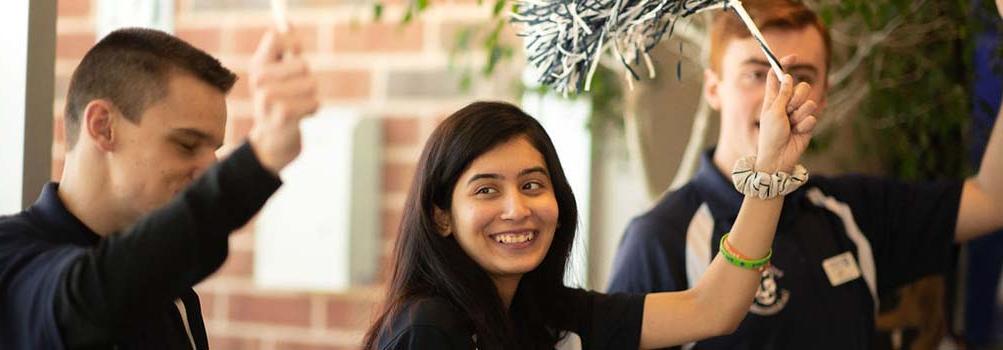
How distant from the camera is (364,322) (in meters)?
2.71

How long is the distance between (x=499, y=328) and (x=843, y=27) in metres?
1.86

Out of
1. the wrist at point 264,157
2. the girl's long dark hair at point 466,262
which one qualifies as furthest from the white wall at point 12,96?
the wrist at point 264,157

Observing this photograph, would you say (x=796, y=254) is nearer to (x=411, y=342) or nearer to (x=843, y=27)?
(x=411, y=342)

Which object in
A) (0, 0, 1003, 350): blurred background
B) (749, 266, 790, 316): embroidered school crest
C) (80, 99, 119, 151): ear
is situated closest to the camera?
(80, 99, 119, 151): ear

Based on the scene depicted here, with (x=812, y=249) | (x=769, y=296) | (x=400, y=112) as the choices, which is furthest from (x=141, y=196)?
(x=400, y=112)

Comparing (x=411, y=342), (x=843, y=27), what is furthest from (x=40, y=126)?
(x=843, y=27)

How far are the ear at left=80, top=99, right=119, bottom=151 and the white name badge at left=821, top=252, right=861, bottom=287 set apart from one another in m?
1.18

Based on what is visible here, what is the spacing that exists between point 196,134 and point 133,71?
0.32 ft

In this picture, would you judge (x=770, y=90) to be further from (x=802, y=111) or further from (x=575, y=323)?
(x=575, y=323)

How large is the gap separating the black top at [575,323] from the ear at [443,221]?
0.13 metres

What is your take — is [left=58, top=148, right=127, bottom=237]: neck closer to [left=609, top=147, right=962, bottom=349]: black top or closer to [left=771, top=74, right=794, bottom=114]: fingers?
[left=771, top=74, right=794, bottom=114]: fingers

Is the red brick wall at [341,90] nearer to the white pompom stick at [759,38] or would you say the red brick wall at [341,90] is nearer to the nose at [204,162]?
the white pompom stick at [759,38]

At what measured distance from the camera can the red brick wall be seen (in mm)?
2795

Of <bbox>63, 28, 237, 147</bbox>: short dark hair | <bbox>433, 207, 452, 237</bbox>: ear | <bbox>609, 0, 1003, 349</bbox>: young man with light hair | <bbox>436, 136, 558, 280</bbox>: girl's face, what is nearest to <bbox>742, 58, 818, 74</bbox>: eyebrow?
<bbox>609, 0, 1003, 349</bbox>: young man with light hair
